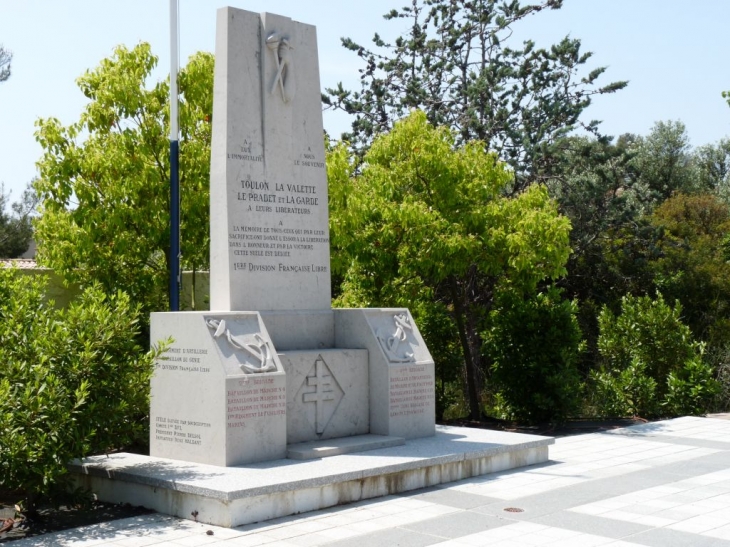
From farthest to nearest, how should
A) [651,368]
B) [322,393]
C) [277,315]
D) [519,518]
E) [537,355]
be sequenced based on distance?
[651,368], [537,355], [277,315], [322,393], [519,518]

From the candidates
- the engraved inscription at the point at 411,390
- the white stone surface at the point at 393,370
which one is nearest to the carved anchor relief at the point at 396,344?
the white stone surface at the point at 393,370

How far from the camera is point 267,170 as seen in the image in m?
10.7

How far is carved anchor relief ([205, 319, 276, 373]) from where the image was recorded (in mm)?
9297

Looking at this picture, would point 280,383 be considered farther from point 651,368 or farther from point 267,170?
point 651,368

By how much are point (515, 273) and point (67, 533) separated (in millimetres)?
8408

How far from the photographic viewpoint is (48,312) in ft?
30.1

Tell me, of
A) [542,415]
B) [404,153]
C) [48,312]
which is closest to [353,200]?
[404,153]

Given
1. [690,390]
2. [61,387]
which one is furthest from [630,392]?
[61,387]

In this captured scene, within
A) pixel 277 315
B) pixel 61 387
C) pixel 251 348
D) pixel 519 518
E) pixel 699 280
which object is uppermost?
pixel 699 280

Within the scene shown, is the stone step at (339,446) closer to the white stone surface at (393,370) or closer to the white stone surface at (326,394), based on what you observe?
the white stone surface at (326,394)

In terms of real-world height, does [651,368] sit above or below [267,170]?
below

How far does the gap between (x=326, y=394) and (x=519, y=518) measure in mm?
3044

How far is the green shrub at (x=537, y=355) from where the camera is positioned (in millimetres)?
14797

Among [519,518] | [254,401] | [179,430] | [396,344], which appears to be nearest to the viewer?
[519,518]
